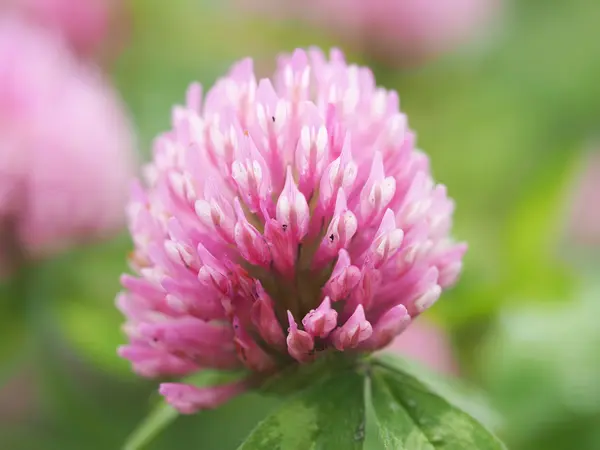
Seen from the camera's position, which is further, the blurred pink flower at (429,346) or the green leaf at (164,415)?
the blurred pink flower at (429,346)

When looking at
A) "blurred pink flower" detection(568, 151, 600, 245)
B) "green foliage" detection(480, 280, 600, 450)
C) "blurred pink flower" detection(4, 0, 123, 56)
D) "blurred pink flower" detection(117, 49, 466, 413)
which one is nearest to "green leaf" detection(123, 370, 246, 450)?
"blurred pink flower" detection(117, 49, 466, 413)

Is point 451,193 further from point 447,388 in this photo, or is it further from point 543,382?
point 447,388

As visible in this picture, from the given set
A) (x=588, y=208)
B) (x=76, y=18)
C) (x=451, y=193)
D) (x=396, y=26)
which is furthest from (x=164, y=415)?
(x=588, y=208)

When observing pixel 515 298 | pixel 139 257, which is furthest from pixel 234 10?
pixel 139 257

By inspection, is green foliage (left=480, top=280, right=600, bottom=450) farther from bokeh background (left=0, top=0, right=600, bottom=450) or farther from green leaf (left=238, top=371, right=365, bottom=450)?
green leaf (left=238, top=371, right=365, bottom=450)

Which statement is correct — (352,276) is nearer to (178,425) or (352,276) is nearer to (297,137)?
(297,137)

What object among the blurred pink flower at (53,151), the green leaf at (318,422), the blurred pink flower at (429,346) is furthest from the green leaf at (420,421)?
the blurred pink flower at (53,151)

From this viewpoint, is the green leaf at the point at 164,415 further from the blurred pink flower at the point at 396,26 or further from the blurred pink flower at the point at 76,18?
the blurred pink flower at the point at 396,26
